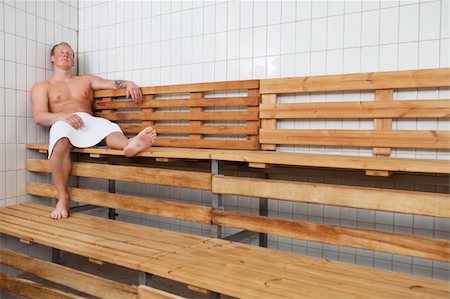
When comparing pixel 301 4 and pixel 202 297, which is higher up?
pixel 301 4

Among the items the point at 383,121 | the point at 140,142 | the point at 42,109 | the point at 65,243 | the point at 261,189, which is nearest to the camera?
the point at 261,189

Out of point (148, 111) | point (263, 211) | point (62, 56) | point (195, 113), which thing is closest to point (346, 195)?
point (263, 211)

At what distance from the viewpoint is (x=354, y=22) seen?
88.0 inches

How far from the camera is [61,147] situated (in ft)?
8.15

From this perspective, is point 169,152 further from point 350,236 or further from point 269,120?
point 350,236

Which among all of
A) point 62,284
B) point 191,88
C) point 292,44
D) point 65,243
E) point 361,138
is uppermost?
point 292,44

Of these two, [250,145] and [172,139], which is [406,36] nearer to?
[250,145]

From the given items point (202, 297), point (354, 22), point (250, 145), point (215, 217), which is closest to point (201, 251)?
point (215, 217)

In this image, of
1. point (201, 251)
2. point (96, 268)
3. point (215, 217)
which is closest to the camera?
point (201, 251)

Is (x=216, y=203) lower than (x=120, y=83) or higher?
lower

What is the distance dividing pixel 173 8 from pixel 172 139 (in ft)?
3.31

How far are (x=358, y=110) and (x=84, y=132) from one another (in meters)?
1.79

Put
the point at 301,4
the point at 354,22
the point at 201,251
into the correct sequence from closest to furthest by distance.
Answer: the point at 201,251, the point at 354,22, the point at 301,4

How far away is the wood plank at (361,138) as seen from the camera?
1939mm
